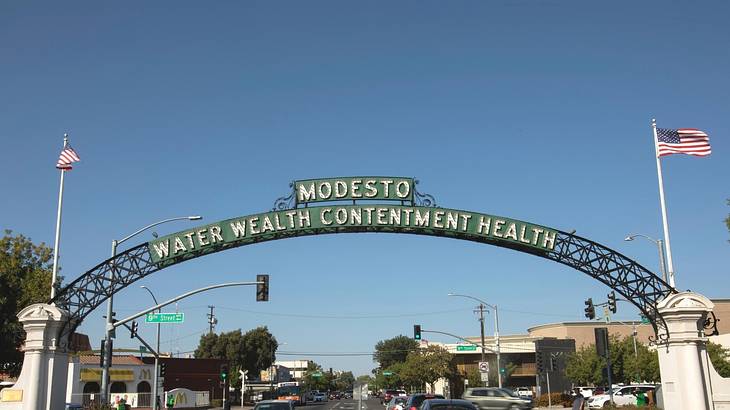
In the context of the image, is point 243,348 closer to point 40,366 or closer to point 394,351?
point 394,351

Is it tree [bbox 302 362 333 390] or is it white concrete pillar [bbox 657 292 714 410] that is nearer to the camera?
white concrete pillar [bbox 657 292 714 410]

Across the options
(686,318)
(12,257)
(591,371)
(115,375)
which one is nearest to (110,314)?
(12,257)

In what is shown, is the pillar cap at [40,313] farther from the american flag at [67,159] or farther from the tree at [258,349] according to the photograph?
the tree at [258,349]

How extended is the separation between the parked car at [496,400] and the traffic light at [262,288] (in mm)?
10576

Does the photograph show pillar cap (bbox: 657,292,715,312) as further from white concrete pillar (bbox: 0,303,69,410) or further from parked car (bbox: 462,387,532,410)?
white concrete pillar (bbox: 0,303,69,410)

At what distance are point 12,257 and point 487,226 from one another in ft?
99.3

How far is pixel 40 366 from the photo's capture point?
69.6 feet

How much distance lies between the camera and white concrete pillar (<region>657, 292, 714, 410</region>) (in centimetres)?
2077

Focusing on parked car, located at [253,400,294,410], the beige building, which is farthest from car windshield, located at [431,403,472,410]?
the beige building

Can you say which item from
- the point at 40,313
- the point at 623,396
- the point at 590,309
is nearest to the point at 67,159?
the point at 40,313

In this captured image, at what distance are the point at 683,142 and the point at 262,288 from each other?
63.3ft

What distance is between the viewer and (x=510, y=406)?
30.2m

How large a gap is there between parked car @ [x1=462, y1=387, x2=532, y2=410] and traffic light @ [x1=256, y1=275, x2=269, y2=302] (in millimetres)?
10576

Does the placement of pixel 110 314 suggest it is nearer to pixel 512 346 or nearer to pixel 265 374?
pixel 512 346
